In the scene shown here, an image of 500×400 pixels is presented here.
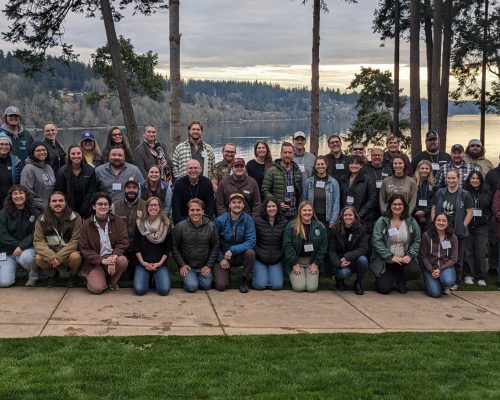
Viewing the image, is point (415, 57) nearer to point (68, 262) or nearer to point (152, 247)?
point (152, 247)

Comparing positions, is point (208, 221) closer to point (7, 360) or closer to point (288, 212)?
point (288, 212)

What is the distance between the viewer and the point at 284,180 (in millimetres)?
8258

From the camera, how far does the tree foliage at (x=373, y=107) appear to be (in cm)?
3080

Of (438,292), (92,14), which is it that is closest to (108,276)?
(438,292)

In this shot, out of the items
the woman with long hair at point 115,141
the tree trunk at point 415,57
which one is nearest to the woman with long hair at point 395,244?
the woman with long hair at point 115,141

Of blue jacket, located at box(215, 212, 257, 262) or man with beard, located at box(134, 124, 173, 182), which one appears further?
man with beard, located at box(134, 124, 173, 182)

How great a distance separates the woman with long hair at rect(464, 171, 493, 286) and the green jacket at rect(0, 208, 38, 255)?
6152mm

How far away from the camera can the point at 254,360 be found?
5.14 m

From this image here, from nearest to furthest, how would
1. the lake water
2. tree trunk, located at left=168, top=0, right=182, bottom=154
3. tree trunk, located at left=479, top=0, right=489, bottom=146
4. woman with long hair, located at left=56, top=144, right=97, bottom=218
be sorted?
woman with long hair, located at left=56, top=144, right=97, bottom=218, tree trunk, located at left=168, top=0, right=182, bottom=154, tree trunk, located at left=479, top=0, right=489, bottom=146, the lake water

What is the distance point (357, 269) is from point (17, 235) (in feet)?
14.8

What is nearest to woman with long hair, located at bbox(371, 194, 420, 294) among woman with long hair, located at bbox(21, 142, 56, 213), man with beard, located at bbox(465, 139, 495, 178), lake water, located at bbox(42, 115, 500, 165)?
man with beard, located at bbox(465, 139, 495, 178)

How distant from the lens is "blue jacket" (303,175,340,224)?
26.9 ft

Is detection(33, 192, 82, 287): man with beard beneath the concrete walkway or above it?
above

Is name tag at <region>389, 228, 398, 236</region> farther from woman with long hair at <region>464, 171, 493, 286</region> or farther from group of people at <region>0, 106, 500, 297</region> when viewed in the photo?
woman with long hair at <region>464, 171, 493, 286</region>
